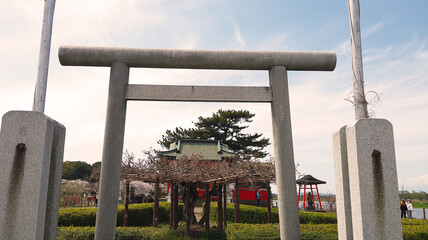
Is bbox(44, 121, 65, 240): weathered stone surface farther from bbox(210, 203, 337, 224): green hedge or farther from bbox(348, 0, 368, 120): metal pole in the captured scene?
bbox(210, 203, 337, 224): green hedge

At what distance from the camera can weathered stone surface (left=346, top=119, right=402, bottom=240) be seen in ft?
13.8

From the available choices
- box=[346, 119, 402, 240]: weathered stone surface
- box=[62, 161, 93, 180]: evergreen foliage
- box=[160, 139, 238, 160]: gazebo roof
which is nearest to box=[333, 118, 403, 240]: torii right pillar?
box=[346, 119, 402, 240]: weathered stone surface

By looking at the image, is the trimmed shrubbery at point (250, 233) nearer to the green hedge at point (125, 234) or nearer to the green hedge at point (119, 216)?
the green hedge at point (125, 234)

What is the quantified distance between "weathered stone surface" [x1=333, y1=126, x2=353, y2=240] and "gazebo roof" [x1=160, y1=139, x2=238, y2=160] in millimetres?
20697

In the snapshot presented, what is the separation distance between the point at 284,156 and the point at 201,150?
70.2 feet

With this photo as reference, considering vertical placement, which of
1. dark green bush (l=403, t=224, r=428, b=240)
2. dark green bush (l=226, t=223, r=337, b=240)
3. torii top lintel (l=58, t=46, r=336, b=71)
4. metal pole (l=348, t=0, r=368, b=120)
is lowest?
dark green bush (l=403, t=224, r=428, b=240)

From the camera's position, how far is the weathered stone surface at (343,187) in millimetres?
4906

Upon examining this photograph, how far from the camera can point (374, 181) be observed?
4309mm

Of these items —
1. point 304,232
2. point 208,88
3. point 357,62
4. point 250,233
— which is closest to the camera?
point 357,62

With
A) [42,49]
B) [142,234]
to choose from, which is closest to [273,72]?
[42,49]

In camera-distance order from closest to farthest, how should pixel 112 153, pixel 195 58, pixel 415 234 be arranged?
pixel 112 153 < pixel 195 58 < pixel 415 234

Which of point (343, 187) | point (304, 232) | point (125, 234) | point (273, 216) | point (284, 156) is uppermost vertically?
point (284, 156)

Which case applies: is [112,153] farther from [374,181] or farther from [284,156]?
[374,181]

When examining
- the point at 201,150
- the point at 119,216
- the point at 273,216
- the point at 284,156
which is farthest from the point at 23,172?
the point at 201,150
